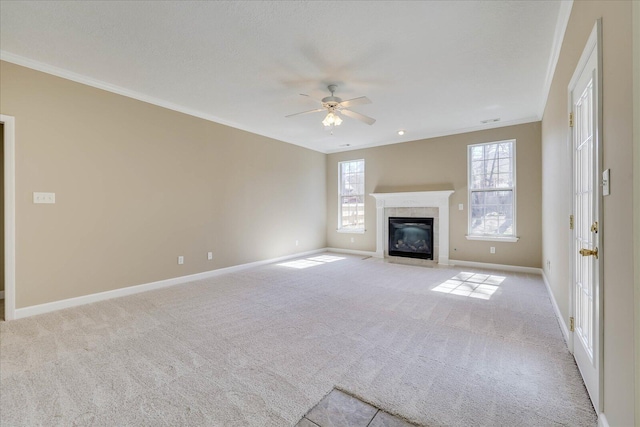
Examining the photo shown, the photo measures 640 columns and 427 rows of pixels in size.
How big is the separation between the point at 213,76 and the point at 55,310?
3.39 meters

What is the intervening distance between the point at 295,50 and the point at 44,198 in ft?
11.0

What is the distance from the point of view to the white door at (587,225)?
149cm

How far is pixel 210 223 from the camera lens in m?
4.88

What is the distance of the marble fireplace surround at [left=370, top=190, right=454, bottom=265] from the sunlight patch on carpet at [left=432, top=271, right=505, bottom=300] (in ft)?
3.31

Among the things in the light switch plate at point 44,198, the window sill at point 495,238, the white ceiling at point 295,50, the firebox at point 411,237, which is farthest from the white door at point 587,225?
the light switch plate at point 44,198

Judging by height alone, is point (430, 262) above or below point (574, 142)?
below

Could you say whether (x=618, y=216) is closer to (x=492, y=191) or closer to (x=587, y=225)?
(x=587, y=225)

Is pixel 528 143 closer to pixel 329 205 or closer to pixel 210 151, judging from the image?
pixel 329 205

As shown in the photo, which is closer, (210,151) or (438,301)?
(438,301)

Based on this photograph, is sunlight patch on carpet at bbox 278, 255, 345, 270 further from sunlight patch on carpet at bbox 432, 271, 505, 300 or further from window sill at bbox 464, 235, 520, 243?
window sill at bbox 464, 235, 520, 243

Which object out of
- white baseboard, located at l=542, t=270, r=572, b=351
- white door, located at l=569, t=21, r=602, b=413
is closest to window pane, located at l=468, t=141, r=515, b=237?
white baseboard, located at l=542, t=270, r=572, b=351

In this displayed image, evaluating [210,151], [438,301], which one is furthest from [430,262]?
[210,151]

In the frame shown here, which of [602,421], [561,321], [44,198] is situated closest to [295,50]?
[44,198]

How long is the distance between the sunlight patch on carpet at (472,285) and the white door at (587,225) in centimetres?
166
